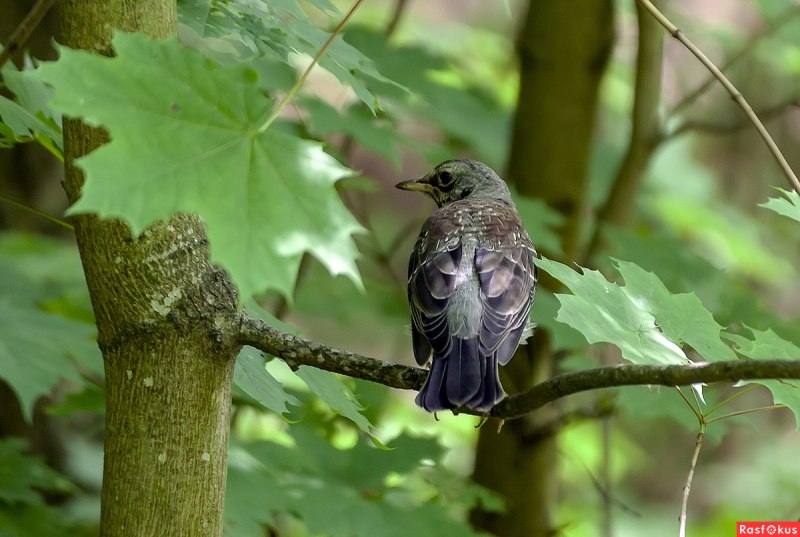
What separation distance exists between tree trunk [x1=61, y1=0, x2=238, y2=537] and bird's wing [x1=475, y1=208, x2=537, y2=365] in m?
0.91

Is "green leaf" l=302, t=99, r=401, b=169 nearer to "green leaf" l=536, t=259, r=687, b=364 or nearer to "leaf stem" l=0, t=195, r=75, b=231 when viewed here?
"leaf stem" l=0, t=195, r=75, b=231

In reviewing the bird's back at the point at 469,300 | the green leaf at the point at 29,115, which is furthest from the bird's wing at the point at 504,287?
the green leaf at the point at 29,115

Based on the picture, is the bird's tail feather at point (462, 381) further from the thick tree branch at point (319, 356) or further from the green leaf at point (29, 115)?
the green leaf at point (29, 115)

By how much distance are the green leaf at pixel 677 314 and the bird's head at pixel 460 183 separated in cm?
163

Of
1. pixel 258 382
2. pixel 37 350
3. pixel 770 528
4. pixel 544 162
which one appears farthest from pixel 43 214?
pixel 770 528

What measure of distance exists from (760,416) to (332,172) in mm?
9993

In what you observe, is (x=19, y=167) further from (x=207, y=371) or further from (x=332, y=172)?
(x=332, y=172)

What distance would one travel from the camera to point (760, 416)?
1047 cm

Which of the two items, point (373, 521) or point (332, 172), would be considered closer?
point (332, 172)

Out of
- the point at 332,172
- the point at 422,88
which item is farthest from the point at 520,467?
the point at 332,172

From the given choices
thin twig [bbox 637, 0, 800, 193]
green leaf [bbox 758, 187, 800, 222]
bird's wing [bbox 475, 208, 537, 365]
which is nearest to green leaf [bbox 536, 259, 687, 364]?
green leaf [bbox 758, 187, 800, 222]

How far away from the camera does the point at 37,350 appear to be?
10.9ft

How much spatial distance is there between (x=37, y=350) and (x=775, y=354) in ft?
8.32

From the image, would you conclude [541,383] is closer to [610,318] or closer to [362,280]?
[610,318]
